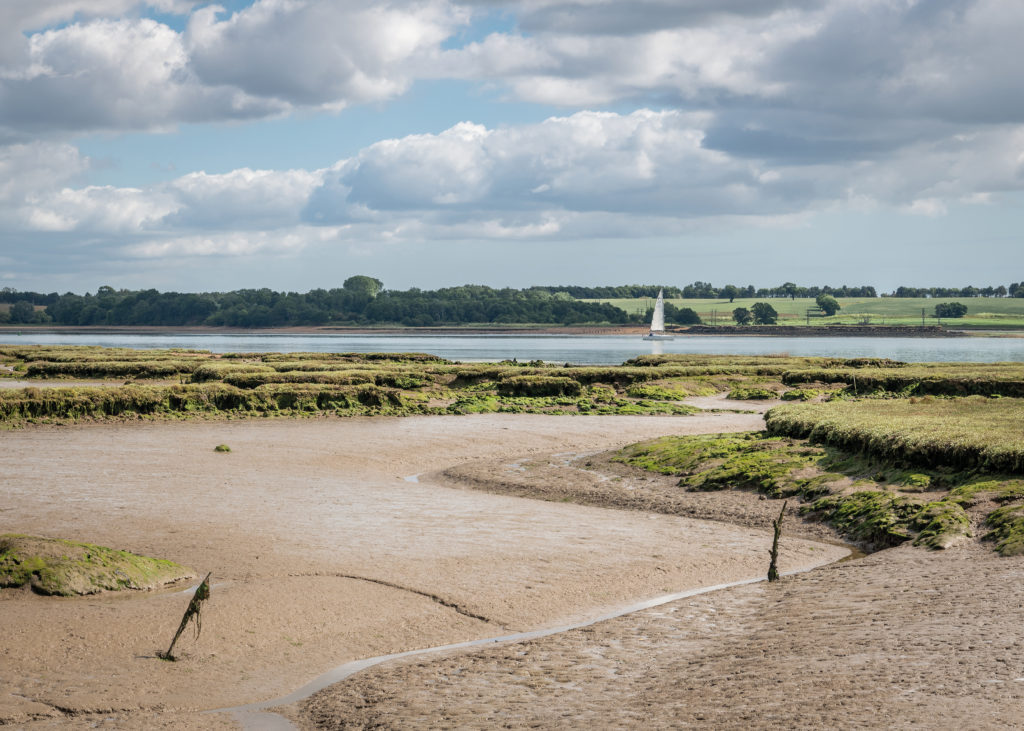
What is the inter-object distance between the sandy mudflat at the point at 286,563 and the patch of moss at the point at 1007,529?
254 centimetres

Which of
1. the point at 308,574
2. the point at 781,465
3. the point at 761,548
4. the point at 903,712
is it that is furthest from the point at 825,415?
the point at 903,712

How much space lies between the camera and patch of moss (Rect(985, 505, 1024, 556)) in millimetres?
14028

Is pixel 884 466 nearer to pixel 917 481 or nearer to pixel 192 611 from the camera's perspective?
pixel 917 481

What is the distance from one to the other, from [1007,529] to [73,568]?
44.0ft

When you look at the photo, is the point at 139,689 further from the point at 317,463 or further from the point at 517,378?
the point at 517,378

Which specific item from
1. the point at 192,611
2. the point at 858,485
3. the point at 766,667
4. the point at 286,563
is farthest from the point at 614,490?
the point at 192,611

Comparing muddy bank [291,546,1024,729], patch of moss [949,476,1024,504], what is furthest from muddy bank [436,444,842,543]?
muddy bank [291,546,1024,729]

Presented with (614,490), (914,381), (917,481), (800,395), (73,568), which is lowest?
(614,490)

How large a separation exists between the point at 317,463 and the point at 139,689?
17.8 meters

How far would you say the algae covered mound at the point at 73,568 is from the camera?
42.2 ft

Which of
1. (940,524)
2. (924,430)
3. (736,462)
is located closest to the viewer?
(940,524)

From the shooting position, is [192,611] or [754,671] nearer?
[754,671]

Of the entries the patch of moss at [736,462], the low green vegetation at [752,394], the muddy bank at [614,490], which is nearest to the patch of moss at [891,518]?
the muddy bank at [614,490]

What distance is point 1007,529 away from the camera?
48.3ft
